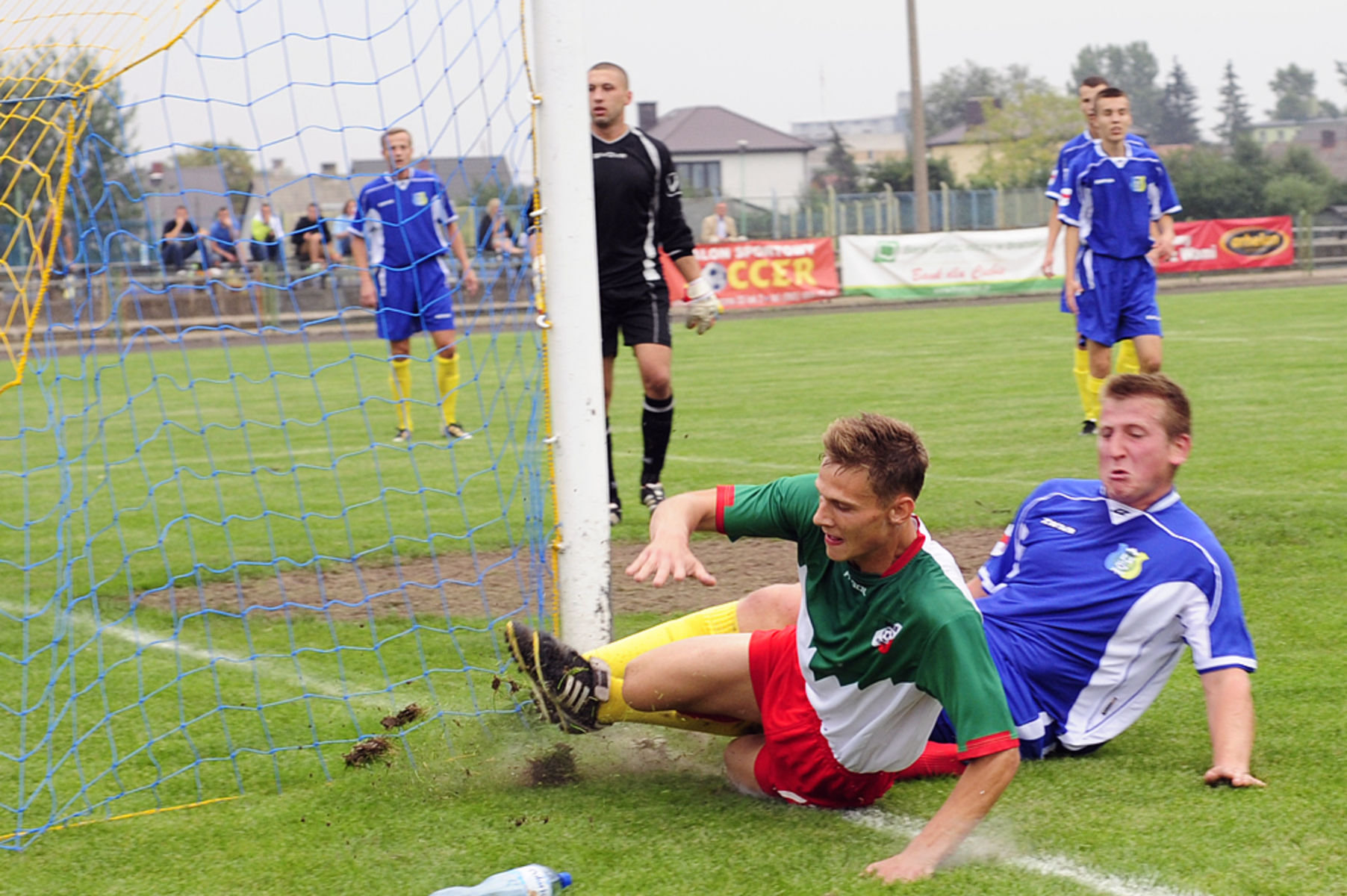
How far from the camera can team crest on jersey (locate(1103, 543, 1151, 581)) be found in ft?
11.7

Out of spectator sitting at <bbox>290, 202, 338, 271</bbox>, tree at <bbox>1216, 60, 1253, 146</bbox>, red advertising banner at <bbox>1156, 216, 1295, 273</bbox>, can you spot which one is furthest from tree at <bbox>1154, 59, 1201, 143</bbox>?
spectator sitting at <bbox>290, 202, 338, 271</bbox>

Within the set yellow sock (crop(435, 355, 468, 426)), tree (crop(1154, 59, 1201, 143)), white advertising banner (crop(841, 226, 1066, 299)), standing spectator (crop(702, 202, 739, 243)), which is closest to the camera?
yellow sock (crop(435, 355, 468, 426))

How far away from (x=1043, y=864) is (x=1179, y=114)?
116 meters

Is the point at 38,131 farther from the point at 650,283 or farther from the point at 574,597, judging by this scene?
the point at 650,283

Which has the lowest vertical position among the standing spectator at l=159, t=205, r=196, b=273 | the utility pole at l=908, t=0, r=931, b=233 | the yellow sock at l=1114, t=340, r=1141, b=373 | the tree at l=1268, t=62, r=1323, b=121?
the yellow sock at l=1114, t=340, r=1141, b=373

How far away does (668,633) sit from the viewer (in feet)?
11.9

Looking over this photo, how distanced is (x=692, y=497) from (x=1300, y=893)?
5.00 feet

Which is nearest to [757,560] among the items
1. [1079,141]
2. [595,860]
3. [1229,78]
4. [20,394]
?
[595,860]

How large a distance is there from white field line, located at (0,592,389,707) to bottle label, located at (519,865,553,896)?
1.52m

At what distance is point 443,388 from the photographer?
36.2ft

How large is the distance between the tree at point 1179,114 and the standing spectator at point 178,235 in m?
107

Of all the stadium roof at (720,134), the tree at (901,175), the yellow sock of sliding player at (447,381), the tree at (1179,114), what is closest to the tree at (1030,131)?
the stadium roof at (720,134)

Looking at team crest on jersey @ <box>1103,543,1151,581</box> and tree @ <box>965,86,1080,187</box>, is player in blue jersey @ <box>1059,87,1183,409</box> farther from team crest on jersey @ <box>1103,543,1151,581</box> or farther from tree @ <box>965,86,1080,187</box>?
tree @ <box>965,86,1080,187</box>

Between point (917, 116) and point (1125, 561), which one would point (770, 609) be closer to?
point (1125, 561)
